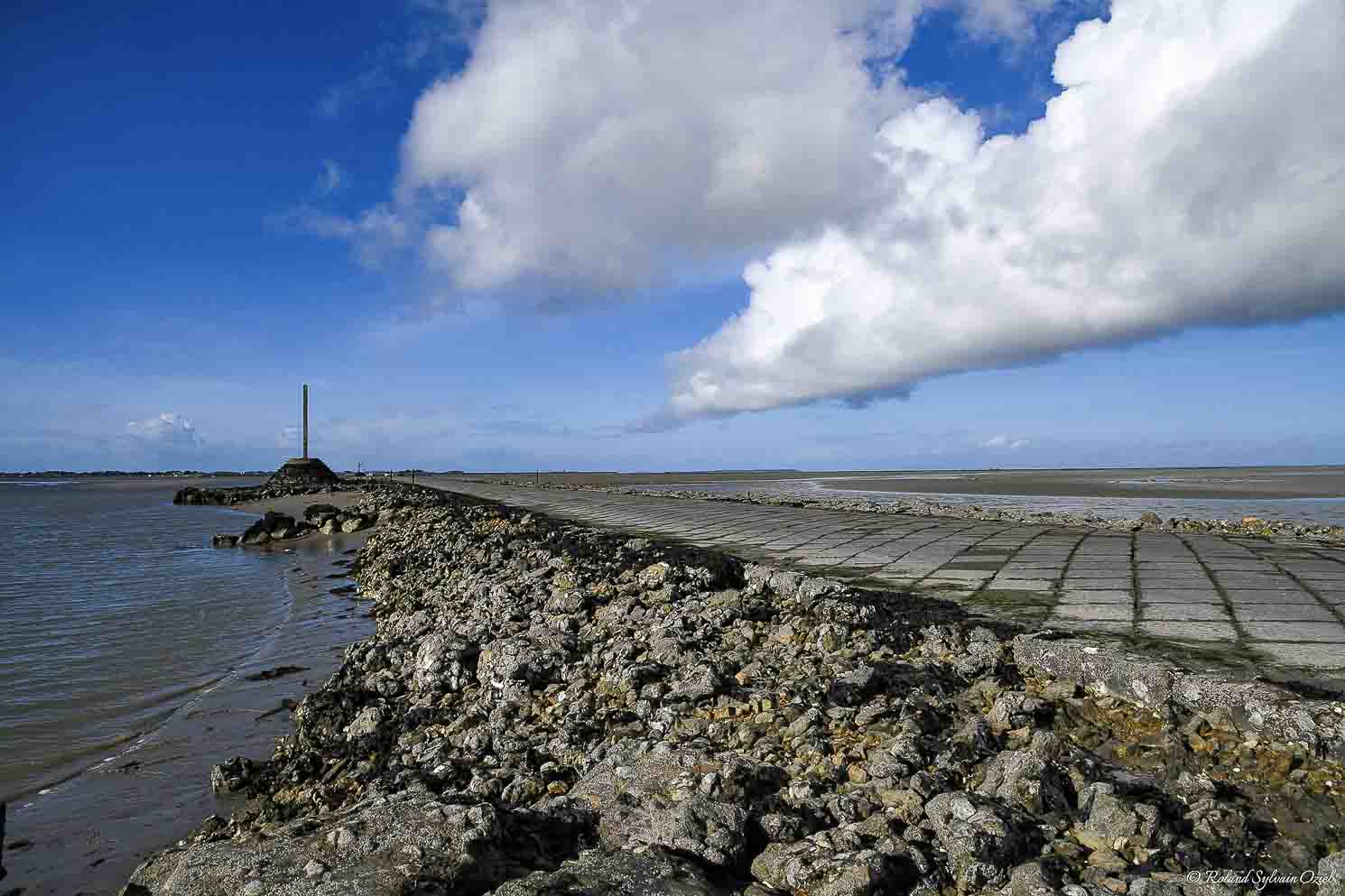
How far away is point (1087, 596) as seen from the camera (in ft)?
16.1

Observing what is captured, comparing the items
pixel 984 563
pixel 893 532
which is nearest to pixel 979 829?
pixel 984 563

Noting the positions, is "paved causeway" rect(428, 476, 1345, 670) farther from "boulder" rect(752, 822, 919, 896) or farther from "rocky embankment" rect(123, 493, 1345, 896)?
"boulder" rect(752, 822, 919, 896)

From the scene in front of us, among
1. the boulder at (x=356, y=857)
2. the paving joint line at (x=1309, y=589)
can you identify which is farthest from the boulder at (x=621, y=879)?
the paving joint line at (x=1309, y=589)

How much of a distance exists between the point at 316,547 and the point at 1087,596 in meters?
18.6

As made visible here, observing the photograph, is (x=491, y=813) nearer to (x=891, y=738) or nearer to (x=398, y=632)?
(x=891, y=738)

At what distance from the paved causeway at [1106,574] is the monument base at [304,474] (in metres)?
44.9

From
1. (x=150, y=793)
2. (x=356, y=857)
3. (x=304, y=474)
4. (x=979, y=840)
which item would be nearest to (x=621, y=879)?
(x=356, y=857)

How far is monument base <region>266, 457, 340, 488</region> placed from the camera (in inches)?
1903

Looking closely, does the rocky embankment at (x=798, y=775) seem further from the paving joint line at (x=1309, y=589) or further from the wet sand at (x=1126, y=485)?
the wet sand at (x=1126, y=485)

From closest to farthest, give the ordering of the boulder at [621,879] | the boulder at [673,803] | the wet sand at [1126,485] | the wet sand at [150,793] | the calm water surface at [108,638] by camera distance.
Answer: the boulder at [621,879] → the boulder at [673,803] → the wet sand at [150,793] → the calm water surface at [108,638] → the wet sand at [1126,485]

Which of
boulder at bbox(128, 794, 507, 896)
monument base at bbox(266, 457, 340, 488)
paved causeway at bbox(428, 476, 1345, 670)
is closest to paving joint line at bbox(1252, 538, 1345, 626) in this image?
paved causeway at bbox(428, 476, 1345, 670)

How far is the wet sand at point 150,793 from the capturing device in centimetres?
374

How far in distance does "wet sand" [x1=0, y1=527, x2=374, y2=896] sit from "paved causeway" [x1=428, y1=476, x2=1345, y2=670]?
14.5ft

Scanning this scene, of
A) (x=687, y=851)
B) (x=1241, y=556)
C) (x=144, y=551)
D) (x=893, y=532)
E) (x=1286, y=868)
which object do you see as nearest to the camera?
(x=1286, y=868)
